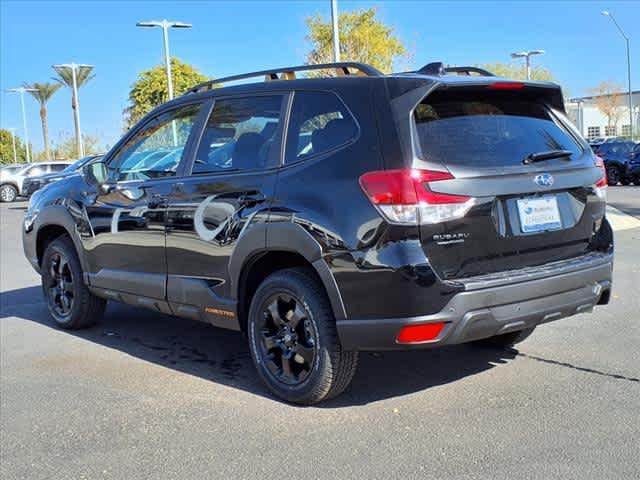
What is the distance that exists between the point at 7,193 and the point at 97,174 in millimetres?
28579

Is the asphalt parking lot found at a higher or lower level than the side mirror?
lower

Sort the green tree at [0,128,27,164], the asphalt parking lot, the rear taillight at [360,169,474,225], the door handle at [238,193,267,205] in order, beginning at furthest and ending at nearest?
the green tree at [0,128,27,164], the door handle at [238,193,267,205], the rear taillight at [360,169,474,225], the asphalt parking lot

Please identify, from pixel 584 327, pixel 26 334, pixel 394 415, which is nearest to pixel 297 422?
pixel 394 415

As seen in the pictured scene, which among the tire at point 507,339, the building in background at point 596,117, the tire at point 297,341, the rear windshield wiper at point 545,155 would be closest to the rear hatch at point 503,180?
the rear windshield wiper at point 545,155

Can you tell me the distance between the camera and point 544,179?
3.94 meters

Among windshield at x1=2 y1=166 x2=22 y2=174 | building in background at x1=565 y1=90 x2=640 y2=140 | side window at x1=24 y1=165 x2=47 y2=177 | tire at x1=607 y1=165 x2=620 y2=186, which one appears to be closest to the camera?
tire at x1=607 y1=165 x2=620 y2=186

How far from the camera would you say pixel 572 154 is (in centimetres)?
427

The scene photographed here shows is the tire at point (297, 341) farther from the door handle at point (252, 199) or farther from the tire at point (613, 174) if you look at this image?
the tire at point (613, 174)

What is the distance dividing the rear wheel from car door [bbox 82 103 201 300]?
28.3m

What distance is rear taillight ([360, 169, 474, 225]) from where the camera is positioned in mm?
3566

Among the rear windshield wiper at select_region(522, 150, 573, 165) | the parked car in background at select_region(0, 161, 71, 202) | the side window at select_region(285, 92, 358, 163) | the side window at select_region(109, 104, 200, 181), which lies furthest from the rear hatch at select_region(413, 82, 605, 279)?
the parked car in background at select_region(0, 161, 71, 202)

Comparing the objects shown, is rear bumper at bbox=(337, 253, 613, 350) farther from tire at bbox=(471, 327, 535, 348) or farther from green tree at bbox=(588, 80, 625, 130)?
green tree at bbox=(588, 80, 625, 130)

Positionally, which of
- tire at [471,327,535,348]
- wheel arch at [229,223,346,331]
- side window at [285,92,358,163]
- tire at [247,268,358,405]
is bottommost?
tire at [471,327,535,348]

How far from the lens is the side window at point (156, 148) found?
5070 millimetres
